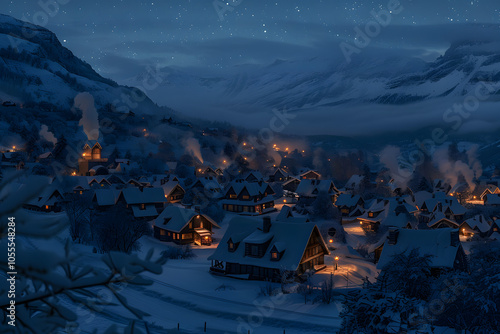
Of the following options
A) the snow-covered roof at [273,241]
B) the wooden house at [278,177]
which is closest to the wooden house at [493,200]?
the wooden house at [278,177]

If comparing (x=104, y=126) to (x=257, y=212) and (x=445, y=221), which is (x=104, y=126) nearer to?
(x=257, y=212)

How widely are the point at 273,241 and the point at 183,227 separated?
712 inches

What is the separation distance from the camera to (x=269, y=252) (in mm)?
36188

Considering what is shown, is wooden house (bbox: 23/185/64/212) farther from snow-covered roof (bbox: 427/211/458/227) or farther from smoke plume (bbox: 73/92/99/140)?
smoke plume (bbox: 73/92/99/140)

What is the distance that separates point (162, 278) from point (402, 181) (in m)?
85.8

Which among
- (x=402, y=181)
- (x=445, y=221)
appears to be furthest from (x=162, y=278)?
(x=402, y=181)

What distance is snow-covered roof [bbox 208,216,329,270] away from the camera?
1374 inches

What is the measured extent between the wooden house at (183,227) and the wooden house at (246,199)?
772 inches

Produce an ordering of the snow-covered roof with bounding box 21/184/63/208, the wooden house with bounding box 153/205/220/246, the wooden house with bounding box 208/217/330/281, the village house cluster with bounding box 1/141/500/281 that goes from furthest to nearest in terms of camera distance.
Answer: the snow-covered roof with bounding box 21/184/63/208
the wooden house with bounding box 153/205/220/246
the village house cluster with bounding box 1/141/500/281
the wooden house with bounding box 208/217/330/281

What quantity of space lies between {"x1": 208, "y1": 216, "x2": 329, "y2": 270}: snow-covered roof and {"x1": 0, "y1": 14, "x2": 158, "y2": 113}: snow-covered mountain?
5267 inches

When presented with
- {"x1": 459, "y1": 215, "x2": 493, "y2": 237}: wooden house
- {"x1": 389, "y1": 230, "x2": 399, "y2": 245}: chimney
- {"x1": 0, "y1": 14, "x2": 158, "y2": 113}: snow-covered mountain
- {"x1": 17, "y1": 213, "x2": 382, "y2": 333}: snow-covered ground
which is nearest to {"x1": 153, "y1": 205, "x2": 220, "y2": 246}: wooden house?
{"x1": 17, "y1": 213, "x2": 382, "y2": 333}: snow-covered ground

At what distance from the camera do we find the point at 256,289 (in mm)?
31938

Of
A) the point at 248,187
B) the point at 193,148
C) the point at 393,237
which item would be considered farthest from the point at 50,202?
the point at 193,148

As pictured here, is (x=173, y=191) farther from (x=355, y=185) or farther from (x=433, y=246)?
(x=433, y=246)
